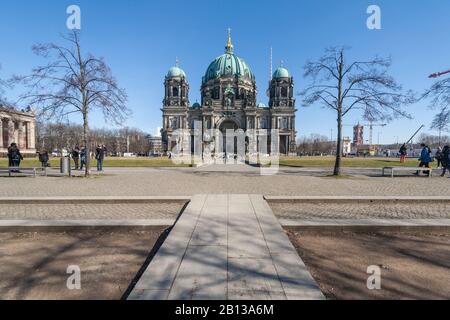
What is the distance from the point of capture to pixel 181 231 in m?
5.37

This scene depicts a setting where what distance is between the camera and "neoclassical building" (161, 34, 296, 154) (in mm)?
89938

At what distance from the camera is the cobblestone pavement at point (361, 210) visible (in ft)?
22.6

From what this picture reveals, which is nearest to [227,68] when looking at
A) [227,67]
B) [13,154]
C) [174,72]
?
[227,67]

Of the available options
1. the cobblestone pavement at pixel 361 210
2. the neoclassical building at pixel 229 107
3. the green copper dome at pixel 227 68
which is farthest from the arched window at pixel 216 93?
the cobblestone pavement at pixel 361 210

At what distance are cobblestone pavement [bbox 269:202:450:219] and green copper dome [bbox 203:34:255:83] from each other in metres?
87.9

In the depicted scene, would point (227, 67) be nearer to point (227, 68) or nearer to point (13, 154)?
point (227, 68)

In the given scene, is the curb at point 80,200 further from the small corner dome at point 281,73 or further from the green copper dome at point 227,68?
the small corner dome at point 281,73

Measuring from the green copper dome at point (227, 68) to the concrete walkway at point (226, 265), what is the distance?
9028 cm

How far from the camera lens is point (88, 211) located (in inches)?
292

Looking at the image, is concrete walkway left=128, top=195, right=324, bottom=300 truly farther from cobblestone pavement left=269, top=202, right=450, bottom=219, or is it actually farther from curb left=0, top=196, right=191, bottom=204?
curb left=0, top=196, right=191, bottom=204

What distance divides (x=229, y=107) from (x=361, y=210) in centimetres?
8664

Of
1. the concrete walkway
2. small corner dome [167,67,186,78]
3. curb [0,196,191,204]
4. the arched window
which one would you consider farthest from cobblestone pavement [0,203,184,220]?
small corner dome [167,67,186,78]

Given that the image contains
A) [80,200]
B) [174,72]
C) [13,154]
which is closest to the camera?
[80,200]
